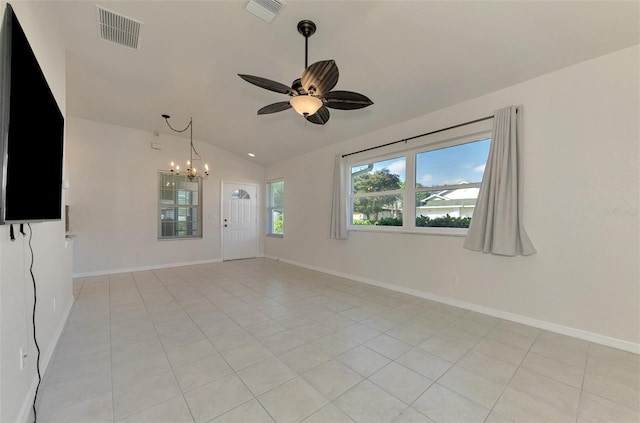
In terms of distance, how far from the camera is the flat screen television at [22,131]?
3.64 feet

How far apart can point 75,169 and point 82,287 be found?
2.24 metres

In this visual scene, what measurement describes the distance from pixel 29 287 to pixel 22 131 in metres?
1.07

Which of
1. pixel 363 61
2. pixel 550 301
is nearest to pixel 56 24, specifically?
pixel 363 61

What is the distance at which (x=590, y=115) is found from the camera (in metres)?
2.51

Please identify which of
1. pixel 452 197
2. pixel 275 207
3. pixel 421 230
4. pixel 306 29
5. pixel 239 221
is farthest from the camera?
pixel 275 207

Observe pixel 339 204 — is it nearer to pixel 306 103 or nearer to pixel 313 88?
pixel 306 103

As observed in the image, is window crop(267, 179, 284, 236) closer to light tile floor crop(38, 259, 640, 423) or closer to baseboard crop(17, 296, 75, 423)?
light tile floor crop(38, 259, 640, 423)

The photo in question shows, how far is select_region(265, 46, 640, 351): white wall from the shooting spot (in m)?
2.36

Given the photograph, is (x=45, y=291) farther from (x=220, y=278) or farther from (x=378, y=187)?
(x=378, y=187)

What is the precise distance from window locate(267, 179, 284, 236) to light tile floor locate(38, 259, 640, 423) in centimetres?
367

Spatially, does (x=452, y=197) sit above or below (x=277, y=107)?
below

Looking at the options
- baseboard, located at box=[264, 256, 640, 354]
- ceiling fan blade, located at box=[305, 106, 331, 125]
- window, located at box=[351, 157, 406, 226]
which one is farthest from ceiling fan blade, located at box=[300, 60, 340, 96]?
baseboard, located at box=[264, 256, 640, 354]

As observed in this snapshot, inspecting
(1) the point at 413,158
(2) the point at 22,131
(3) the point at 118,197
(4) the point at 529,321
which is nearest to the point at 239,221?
(3) the point at 118,197

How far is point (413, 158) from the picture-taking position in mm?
3973
